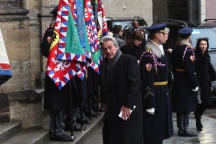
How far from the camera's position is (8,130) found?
7793 mm

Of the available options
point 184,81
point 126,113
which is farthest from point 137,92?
point 184,81

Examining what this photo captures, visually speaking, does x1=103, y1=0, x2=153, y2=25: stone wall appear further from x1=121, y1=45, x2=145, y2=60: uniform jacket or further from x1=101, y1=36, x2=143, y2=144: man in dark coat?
x1=101, y1=36, x2=143, y2=144: man in dark coat

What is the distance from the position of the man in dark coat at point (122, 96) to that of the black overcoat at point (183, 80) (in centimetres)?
305

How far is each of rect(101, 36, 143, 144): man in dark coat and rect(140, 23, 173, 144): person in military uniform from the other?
45 cm

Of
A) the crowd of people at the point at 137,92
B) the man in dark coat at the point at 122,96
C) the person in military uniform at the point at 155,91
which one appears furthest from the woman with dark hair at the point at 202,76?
the man in dark coat at the point at 122,96

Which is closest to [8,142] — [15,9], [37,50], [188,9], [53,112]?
[53,112]

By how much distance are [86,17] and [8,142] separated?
263cm

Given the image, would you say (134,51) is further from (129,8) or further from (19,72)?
(129,8)

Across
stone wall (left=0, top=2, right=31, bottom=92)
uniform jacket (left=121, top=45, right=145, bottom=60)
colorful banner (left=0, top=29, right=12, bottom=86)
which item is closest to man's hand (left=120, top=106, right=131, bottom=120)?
colorful banner (left=0, top=29, right=12, bottom=86)

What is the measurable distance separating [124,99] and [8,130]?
223 centimetres

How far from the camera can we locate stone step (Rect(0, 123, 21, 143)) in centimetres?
758

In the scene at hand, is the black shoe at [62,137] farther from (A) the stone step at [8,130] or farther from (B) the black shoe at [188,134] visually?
(B) the black shoe at [188,134]

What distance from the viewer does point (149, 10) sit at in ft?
112

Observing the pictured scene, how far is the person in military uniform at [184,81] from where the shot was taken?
30.5ft
